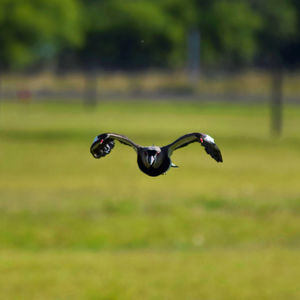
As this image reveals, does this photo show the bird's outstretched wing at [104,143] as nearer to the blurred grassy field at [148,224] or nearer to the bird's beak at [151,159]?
the bird's beak at [151,159]

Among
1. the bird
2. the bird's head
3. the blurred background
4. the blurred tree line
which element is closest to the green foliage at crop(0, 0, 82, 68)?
the blurred tree line

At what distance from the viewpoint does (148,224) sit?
2261 inches

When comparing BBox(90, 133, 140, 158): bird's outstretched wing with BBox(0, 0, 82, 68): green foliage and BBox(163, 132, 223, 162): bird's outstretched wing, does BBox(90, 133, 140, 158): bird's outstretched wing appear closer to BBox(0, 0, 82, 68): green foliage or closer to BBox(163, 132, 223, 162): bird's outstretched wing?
BBox(163, 132, 223, 162): bird's outstretched wing

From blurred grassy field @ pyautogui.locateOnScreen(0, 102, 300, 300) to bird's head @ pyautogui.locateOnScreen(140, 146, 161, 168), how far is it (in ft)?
122

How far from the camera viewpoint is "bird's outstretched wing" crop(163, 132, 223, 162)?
485cm

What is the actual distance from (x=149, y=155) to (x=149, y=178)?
71.5 meters

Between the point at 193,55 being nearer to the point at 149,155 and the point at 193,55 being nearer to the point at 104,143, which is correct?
the point at 104,143

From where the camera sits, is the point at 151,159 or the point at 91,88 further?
the point at 91,88

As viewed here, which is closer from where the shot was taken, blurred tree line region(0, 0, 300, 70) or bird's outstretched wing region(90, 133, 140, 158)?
bird's outstretched wing region(90, 133, 140, 158)

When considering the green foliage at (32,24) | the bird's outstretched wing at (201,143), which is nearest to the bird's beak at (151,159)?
the bird's outstretched wing at (201,143)

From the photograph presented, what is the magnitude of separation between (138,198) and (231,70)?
123 metres

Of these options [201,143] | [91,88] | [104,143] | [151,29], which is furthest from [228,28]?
[201,143]

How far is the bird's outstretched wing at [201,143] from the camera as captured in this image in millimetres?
4854

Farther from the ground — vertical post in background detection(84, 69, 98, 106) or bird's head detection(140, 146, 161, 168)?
vertical post in background detection(84, 69, 98, 106)
